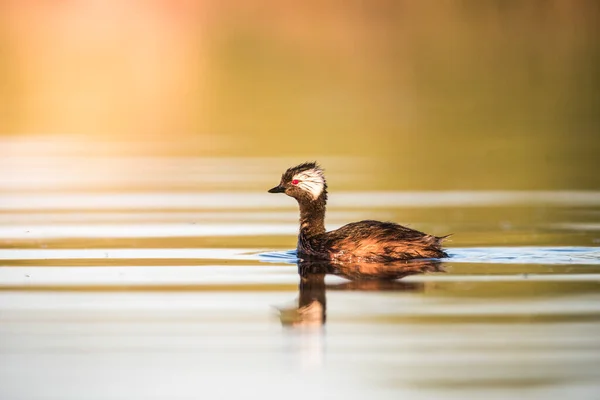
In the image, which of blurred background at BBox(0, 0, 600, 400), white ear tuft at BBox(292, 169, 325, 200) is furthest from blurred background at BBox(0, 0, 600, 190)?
white ear tuft at BBox(292, 169, 325, 200)

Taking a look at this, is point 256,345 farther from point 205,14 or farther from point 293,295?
point 205,14

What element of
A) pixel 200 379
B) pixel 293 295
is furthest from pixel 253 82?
pixel 200 379

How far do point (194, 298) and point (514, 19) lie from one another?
2066 inches

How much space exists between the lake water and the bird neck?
0.39 m

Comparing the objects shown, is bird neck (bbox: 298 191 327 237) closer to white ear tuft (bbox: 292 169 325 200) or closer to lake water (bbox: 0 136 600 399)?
white ear tuft (bbox: 292 169 325 200)

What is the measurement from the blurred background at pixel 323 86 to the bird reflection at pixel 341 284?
7.37 metres

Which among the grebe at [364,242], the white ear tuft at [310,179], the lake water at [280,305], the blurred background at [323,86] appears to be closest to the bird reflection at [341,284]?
the lake water at [280,305]

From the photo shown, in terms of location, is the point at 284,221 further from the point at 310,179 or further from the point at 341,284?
the point at 341,284

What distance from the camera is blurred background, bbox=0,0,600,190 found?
2780 cm

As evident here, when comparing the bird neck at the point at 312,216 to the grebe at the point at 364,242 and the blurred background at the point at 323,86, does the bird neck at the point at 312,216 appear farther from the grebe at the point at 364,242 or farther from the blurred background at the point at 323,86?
the blurred background at the point at 323,86

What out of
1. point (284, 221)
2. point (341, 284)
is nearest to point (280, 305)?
point (341, 284)

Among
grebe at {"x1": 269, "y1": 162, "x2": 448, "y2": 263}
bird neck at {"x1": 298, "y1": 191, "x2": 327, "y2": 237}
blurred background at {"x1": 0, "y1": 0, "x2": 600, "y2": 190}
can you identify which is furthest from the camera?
blurred background at {"x1": 0, "y1": 0, "x2": 600, "y2": 190}

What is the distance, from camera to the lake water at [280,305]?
9.94 meters

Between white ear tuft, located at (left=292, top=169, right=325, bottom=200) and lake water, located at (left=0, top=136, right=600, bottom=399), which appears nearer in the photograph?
lake water, located at (left=0, top=136, right=600, bottom=399)
